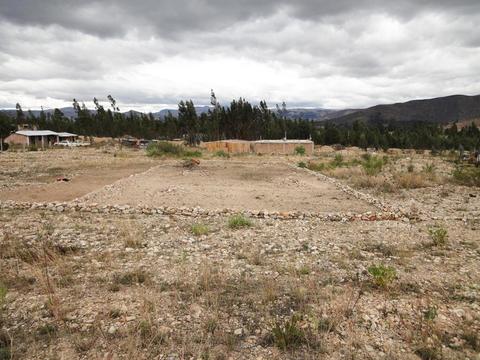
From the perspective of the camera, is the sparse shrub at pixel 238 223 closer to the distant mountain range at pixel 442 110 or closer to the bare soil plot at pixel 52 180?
the bare soil plot at pixel 52 180

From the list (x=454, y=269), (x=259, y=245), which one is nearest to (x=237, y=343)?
(x=259, y=245)

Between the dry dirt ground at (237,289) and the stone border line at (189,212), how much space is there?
49cm

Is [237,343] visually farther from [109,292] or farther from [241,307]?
[109,292]

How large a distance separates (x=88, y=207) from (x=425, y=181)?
16.0m

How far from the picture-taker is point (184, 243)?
813 centimetres

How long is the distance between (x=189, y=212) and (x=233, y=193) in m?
4.23

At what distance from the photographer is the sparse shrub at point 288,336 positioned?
13.8ft

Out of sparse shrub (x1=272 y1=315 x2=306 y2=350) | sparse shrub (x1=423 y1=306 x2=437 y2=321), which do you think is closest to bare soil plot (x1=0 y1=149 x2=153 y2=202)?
sparse shrub (x1=272 y1=315 x2=306 y2=350)

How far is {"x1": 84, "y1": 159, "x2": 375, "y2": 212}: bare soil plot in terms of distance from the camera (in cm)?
1255

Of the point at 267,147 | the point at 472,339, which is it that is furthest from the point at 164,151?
the point at 472,339

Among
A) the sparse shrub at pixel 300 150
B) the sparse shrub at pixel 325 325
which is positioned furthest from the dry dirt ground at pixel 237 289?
the sparse shrub at pixel 300 150

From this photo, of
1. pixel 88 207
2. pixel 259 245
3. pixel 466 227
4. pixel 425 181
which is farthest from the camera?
pixel 425 181

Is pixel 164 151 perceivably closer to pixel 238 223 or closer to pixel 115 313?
pixel 238 223

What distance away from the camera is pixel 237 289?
5723 mm
